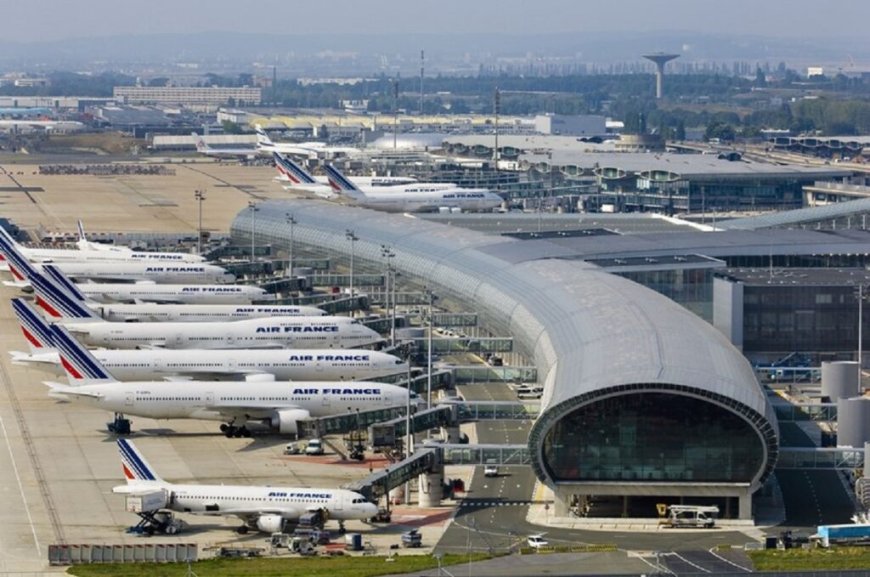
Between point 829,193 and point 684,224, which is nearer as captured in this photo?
point 684,224

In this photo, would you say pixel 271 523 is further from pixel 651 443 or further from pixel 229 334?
pixel 229 334

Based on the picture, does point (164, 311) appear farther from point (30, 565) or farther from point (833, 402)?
point (30, 565)

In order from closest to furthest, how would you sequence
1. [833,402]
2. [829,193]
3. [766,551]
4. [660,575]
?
[660,575], [766,551], [833,402], [829,193]

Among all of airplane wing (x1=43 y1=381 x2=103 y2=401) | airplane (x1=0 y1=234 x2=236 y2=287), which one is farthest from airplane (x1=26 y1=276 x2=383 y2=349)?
airplane (x1=0 y1=234 x2=236 y2=287)

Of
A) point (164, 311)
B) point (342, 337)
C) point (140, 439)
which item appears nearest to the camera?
point (140, 439)

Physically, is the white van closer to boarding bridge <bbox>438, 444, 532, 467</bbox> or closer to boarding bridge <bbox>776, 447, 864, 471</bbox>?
boarding bridge <bbox>438, 444, 532, 467</bbox>

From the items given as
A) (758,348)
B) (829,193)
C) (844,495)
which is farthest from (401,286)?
(829,193)

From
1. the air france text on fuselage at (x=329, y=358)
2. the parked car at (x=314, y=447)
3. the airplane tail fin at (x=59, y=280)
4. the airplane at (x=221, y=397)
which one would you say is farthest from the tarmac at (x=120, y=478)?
the air france text on fuselage at (x=329, y=358)
